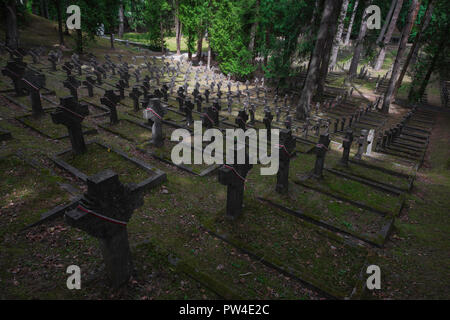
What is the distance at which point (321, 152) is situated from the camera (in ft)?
27.2

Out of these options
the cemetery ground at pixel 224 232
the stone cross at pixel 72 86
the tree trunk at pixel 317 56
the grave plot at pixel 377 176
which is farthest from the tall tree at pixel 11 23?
the grave plot at pixel 377 176

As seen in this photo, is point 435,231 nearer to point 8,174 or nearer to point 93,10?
point 8,174

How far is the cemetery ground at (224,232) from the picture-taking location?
4703 mm

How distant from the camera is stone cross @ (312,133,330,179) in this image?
8148mm

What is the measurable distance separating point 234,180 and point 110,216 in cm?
289

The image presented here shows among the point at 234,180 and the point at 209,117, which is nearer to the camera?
the point at 234,180

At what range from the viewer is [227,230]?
6113 mm

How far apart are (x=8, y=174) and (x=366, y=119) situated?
1874 centimetres

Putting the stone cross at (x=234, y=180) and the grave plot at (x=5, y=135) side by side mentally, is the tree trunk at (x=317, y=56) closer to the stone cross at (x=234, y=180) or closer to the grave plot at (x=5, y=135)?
the stone cross at (x=234, y=180)

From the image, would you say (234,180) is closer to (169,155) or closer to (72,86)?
(169,155)

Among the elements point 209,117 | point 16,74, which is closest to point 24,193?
point 209,117

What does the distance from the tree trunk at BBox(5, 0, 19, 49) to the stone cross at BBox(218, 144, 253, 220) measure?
76.5 feet

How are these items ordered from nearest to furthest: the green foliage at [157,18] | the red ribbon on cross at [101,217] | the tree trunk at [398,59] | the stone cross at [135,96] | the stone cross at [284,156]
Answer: the red ribbon on cross at [101,217] < the stone cross at [284,156] < the stone cross at [135,96] < the tree trunk at [398,59] < the green foliage at [157,18]

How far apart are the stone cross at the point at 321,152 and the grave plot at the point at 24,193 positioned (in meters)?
6.99
